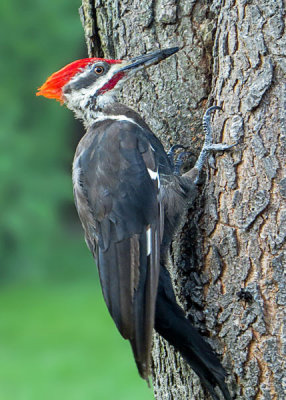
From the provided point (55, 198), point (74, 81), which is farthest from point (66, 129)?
point (74, 81)

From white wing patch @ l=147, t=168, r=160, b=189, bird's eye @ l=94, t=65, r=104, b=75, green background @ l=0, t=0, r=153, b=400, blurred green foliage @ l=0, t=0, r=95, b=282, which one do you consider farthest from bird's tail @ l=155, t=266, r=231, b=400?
blurred green foliage @ l=0, t=0, r=95, b=282

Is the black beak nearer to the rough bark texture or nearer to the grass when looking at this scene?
the rough bark texture

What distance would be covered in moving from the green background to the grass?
14 mm

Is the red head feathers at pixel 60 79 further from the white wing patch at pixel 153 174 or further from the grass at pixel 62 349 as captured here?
the grass at pixel 62 349

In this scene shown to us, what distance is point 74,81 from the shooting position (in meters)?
3.35

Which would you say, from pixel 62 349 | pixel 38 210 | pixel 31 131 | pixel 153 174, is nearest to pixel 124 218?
pixel 153 174

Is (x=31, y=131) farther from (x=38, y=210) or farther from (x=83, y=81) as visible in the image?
(x=83, y=81)

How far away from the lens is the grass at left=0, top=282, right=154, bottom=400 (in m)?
6.91

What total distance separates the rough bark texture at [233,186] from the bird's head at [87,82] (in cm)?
26

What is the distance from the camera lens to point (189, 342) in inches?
104

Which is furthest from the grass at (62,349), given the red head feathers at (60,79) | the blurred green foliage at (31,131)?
the red head feathers at (60,79)

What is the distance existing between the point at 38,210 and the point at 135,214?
681 cm

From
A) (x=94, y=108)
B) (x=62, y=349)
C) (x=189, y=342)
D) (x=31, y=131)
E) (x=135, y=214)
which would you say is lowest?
(x=62, y=349)

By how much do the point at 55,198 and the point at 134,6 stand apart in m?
6.75
